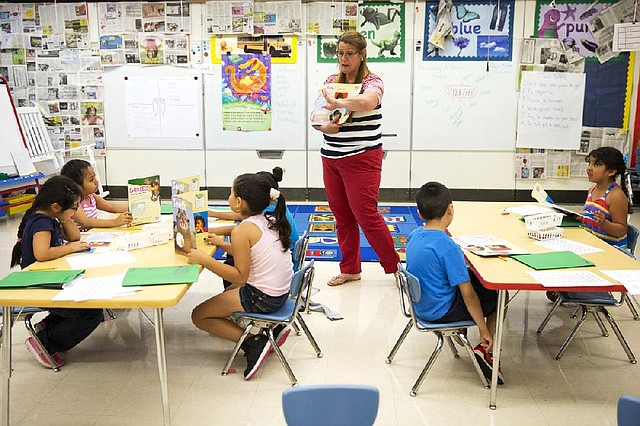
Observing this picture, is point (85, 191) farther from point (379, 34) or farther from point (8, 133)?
point (379, 34)

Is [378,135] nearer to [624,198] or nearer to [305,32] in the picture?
[624,198]

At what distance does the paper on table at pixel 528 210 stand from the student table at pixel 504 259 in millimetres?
43

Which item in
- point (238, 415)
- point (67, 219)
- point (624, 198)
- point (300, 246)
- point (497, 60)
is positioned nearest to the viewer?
point (238, 415)

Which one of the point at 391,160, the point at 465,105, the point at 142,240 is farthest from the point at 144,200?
the point at 465,105

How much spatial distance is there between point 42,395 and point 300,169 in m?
4.81

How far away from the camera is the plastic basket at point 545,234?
3438 mm

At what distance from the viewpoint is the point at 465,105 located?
23.8 feet

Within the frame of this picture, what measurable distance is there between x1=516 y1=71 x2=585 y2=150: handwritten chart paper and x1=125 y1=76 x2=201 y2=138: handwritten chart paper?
145 inches

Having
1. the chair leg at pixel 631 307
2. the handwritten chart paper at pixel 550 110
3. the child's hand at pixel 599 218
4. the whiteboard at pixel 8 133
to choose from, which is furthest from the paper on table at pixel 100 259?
the handwritten chart paper at pixel 550 110

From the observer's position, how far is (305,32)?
720cm

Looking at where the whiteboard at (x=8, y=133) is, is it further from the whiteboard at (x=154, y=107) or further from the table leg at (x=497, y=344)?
the table leg at (x=497, y=344)

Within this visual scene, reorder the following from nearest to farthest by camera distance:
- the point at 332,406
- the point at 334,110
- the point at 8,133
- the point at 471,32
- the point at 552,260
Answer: the point at 332,406 → the point at 552,260 → the point at 334,110 → the point at 8,133 → the point at 471,32

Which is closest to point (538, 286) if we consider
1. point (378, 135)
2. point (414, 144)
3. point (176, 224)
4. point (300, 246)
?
point (300, 246)

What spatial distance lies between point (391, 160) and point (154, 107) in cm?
280
